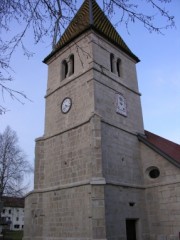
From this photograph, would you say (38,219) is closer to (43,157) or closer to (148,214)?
(43,157)

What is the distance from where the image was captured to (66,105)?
1389cm

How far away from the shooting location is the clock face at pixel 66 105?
1366cm

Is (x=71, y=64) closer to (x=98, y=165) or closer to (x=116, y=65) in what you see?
(x=116, y=65)

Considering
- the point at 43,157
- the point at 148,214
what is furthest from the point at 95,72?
the point at 148,214

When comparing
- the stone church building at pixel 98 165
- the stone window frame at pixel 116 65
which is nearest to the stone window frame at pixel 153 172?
the stone church building at pixel 98 165

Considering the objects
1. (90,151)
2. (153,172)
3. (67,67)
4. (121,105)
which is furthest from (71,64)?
(153,172)

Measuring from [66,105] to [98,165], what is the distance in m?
4.66

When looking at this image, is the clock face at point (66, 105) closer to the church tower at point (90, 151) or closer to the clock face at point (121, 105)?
the church tower at point (90, 151)

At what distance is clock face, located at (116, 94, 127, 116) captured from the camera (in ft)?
44.7

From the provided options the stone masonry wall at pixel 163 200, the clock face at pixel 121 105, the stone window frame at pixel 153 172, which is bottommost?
the stone masonry wall at pixel 163 200

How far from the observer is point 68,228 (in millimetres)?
10773

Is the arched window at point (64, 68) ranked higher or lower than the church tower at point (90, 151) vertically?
higher

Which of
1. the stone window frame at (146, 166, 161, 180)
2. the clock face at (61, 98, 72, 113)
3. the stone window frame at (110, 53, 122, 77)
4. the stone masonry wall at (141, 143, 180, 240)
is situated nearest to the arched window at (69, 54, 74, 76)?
the clock face at (61, 98, 72, 113)

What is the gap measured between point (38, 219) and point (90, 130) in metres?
5.10
